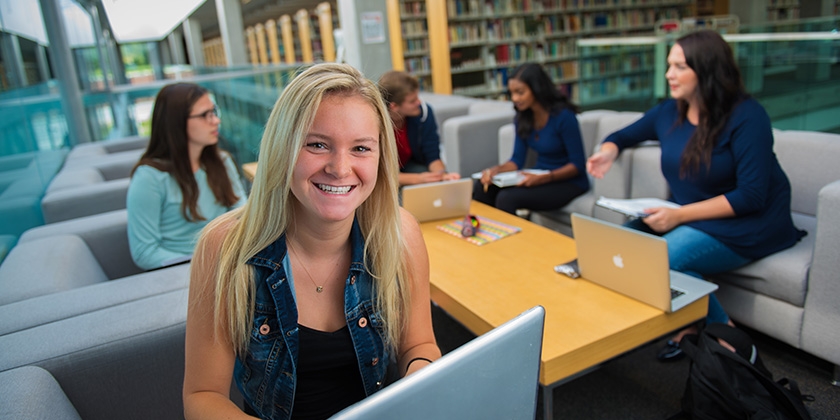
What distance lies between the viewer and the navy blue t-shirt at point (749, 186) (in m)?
2.05

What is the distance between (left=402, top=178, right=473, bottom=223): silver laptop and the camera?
2.48 metres

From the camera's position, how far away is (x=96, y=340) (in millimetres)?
1269

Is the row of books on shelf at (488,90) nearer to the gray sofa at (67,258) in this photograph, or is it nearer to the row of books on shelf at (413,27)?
the row of books on shelf at (413,27)

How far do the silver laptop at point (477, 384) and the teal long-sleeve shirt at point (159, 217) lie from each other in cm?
161

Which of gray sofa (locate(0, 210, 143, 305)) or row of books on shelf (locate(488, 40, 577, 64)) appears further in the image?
row of books on shelf (locate(488, 40, 577, 64))

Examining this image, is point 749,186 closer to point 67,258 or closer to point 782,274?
point 782,274

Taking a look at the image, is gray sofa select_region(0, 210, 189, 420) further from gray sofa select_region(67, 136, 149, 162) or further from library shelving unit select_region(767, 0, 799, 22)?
library shelving unit select_region(767, 0, 799, 22)

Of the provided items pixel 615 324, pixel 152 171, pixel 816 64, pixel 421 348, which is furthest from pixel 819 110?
pixel 152 171

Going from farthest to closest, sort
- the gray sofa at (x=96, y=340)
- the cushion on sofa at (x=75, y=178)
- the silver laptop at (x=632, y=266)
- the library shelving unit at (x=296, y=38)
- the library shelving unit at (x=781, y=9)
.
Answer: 1. the library shelving unit at (x=296, y=38)
2. the library shelving unit at (x=781, y=9)
3. the cushion on sofa at (x=75, y=178)
4. the silver laptop at (x=632, y=266)
5. the gray sofa at (x=96, y=340)

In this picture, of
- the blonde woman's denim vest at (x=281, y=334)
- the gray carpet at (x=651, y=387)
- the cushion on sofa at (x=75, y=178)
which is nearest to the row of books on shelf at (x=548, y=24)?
the cushion on sofa at (x=75, y=178)

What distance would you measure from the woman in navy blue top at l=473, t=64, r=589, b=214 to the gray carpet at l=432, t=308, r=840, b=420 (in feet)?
3.59

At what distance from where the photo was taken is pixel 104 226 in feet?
7.14

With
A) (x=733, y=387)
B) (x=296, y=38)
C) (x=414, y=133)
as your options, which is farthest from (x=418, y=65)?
(x=296, y=38)

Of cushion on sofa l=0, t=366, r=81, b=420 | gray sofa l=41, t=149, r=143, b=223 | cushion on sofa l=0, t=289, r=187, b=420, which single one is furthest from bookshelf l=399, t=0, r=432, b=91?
cushion on sofa l=0, t=366, r=81, b=420
